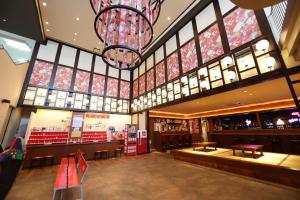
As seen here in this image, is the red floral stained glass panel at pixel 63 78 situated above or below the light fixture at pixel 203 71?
above

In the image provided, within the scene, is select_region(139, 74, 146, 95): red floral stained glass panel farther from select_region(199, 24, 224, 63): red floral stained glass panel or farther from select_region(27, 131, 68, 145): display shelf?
select_region(27, 131, 68, 145): display shelf

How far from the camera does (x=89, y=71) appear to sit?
10.6 m

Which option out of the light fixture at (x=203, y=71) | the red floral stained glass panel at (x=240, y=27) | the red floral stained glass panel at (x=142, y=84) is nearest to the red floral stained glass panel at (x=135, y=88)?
the red floral stained glass panel at (x=142, y=84)

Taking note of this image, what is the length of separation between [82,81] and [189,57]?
27.2 ft

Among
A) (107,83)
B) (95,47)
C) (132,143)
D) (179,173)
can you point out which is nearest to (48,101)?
(107,83)

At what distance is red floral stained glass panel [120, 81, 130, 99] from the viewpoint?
11.8 meters

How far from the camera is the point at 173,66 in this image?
25.9 feet

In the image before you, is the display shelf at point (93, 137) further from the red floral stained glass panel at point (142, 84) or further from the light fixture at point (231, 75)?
the light fixture at point (231, 75)

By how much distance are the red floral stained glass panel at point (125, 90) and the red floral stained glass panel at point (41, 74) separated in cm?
545

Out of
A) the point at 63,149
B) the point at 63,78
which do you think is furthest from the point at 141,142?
the point at 63,78

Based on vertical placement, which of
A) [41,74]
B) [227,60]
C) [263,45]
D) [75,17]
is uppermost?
[75,17]

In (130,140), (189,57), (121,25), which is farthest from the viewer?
(130,140)

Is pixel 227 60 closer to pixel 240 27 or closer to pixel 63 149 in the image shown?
pixel 240 27

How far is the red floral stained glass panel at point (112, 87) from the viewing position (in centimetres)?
1125
